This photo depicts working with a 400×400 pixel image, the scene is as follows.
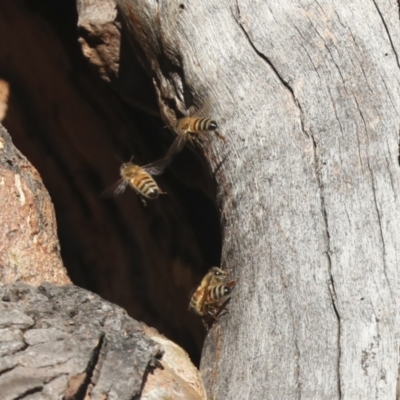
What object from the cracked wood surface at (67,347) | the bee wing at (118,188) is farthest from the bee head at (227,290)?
the bee wing at (118,188)

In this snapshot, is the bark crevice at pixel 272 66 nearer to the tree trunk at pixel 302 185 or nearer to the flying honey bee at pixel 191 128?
the tree trunk at pixel 302 185

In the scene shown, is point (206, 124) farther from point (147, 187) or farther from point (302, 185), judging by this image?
point (147, 187)

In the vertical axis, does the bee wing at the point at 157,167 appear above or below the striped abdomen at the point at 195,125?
above

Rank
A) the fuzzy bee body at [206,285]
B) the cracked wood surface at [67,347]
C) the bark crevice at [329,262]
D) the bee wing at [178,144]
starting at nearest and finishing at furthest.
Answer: the cracked wood surface at [67,347], the bark crevice at [329,262], the fuzzy bee body at [206,285], the bee wing at [178,144]

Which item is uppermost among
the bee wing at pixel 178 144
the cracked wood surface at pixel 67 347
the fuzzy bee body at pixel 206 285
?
the bee wing at pixel 178 144

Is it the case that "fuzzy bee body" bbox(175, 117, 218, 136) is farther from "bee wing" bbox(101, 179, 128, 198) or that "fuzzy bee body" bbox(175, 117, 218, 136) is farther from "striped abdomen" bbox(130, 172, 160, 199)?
"bee wing" bbox(101, 179, 128, 198)

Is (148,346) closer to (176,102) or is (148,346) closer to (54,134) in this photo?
(176,102)

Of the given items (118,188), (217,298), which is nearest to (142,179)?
(118,188)

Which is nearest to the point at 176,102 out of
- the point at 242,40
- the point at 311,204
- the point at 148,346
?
the point at 242,40
